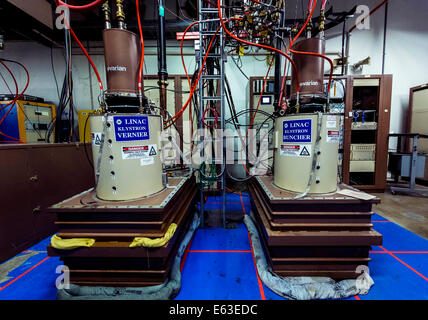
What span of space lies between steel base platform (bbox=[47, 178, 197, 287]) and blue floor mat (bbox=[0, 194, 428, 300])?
231 mm

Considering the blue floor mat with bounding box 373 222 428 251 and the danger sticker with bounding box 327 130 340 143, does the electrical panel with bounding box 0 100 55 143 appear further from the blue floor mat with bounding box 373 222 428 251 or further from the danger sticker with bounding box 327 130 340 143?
the blue floor mat with bounding box 373 222 428 251

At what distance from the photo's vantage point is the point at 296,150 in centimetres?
120

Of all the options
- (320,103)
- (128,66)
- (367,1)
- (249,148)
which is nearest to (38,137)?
(128,66)

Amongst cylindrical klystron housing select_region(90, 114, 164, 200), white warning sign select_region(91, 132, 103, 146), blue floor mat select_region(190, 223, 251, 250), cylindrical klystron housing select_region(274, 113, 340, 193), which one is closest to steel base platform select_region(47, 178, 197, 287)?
cylindrical klystron housing select_region(90, 114, 164, 200)

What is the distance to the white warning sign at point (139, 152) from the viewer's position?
106cm

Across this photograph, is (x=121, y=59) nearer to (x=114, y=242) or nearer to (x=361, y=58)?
(x=114, y=242)

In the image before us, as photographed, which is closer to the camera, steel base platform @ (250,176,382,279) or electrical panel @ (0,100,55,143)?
steel base platform @ (250,176,382,279)

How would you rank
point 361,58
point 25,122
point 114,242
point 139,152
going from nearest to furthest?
point 114,242
point 139,152
point 25,122
point 361,58

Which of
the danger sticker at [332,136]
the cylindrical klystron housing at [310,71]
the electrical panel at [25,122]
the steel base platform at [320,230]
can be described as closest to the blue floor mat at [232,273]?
the steel base platform at [320,230]

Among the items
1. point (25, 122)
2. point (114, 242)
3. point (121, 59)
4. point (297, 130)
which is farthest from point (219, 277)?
point (25, 122)

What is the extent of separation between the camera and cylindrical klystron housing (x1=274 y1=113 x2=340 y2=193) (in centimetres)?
114

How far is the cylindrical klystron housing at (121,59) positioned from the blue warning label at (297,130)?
40.0 inches

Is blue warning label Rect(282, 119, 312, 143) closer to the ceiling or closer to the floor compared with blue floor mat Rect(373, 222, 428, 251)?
closer to the ceiling

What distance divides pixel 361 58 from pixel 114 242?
4.42 metres
